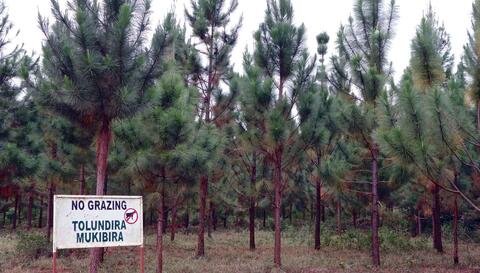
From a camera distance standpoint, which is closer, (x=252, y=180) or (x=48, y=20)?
(x=48, y=20)

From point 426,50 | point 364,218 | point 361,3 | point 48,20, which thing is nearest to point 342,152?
point 361,3

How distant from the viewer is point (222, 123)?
56.8ft

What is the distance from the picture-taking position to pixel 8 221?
38.7 meters

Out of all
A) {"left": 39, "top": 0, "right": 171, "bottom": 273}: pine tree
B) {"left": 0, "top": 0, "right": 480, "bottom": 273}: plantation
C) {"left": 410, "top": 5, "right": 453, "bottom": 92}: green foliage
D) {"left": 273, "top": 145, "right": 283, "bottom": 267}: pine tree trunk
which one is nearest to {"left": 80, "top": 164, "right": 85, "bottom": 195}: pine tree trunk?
{"left": 0, "top": 0, "right": 480, "bottom": 273}: plantation

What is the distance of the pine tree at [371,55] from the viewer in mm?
12820

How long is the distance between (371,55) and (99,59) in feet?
26.3

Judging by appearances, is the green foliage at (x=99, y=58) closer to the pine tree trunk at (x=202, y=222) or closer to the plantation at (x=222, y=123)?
the plantation at (x=222, y=123)

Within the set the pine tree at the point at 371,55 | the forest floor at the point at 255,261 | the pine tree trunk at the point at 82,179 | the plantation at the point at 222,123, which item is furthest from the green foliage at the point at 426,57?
the pine tree trunk at the point at 82,179

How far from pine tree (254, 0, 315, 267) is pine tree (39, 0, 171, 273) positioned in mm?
4292

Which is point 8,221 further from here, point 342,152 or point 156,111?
point 156,111

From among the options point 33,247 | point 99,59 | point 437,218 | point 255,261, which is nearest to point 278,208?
point 255,261

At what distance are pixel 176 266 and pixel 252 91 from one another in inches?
211

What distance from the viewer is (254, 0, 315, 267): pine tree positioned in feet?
41.8

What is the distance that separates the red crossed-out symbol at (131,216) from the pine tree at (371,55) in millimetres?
7418
